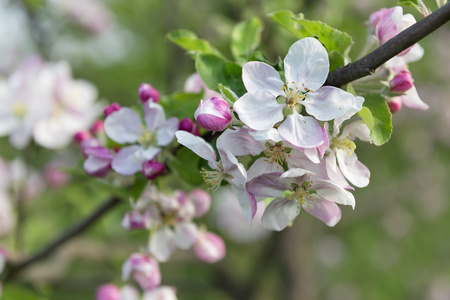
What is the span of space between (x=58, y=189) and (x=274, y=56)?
1555 mm

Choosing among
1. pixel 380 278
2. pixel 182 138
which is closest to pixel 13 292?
pixel 182 138

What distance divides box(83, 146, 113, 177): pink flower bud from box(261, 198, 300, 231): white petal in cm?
40

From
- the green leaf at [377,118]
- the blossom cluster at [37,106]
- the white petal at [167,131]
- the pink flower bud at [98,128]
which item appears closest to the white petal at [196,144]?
the white petal at [167,131]

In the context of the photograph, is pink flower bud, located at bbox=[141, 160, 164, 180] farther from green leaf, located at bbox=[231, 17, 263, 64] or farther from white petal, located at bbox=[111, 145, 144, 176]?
green leaf, located at bbox=[231, 17, 263, 64]

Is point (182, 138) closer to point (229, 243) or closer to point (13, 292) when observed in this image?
point (13, 292)

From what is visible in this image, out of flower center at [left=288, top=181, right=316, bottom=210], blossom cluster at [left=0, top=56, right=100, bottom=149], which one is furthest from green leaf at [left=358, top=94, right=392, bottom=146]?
blossom cluster at [left=0, top=56, right=100, bottom=149]

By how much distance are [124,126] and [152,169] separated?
202mm

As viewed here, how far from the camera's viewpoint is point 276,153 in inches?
35.3

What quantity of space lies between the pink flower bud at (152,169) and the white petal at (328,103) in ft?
1.14

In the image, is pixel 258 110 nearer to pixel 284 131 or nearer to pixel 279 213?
pixel 284 131

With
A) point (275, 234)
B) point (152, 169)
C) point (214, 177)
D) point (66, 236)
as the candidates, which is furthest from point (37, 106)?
point (275, 234)

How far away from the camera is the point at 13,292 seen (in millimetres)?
1535

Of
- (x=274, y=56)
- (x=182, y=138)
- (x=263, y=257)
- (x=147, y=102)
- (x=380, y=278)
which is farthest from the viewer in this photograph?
(x=380, y=278)

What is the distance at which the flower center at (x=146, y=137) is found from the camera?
1138 mm
